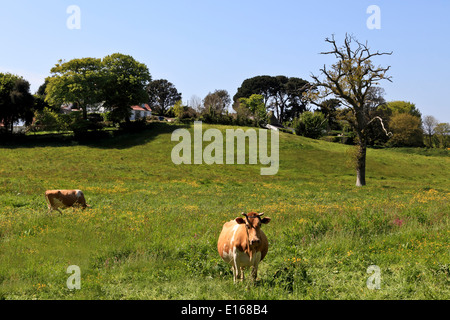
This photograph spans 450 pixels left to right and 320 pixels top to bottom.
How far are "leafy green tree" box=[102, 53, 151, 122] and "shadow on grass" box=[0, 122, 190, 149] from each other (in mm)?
4270

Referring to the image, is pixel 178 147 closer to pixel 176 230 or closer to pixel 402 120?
pixel 176 230

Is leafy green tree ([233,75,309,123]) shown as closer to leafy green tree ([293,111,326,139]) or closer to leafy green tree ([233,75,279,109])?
leafy green tree ([233,75,279,109])

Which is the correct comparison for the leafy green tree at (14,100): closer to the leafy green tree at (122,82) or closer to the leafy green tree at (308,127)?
the leafy green tree at (122,82)

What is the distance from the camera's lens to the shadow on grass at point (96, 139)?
65.9 metres

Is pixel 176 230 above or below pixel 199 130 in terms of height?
below

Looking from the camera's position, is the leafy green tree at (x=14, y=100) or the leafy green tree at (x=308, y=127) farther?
the leafy green tree at (x=308, y=127)

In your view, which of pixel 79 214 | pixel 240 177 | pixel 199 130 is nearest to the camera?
pixel 79 214

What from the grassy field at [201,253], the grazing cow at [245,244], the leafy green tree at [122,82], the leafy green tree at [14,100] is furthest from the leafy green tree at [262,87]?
the grazing cow at [245,244]

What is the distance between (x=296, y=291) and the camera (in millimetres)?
9008

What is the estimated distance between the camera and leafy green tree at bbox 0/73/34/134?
67875mm

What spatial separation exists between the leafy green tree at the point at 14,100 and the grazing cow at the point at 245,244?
71.1 meters

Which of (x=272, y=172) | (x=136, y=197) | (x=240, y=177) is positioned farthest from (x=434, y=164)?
(x=136, y=197)

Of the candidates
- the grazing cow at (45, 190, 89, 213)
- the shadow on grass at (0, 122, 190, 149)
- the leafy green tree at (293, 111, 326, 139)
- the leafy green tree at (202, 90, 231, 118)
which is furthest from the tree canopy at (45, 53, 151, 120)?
the grazing cow at (45, 190, 89, 213)

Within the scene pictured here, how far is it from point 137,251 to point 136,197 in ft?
51.6
